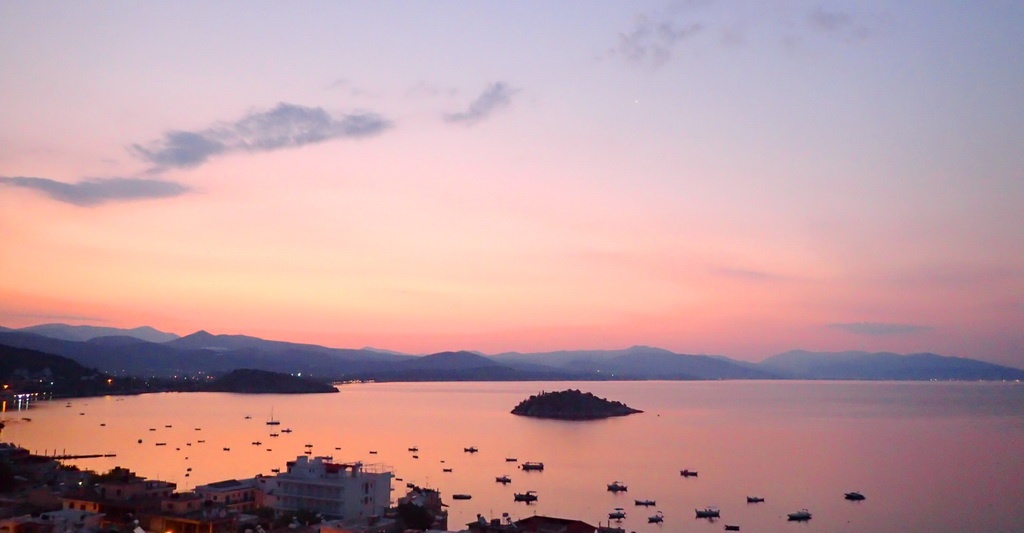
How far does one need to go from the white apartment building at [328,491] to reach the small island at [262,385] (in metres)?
60.5

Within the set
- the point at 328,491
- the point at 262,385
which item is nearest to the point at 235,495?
the point at 328,491

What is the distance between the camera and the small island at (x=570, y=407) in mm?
47000

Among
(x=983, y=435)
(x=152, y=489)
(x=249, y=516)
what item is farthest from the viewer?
(x=983, y=435)

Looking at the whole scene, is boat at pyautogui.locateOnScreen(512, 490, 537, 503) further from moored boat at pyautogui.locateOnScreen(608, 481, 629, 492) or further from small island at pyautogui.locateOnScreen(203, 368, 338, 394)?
small island at pyautogui.locateOnScreen(203, 368, 338, 394)

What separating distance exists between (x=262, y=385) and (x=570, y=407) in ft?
122

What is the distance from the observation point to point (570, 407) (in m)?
47.6

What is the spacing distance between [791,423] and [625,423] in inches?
345

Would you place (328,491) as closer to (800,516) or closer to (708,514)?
(708,514)

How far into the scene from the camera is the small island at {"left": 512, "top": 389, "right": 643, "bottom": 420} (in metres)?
47.0

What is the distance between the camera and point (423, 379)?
113125 mm

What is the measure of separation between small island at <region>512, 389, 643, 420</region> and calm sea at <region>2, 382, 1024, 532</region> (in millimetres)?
2676

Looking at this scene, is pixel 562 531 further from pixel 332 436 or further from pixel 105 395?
pixel 105 395

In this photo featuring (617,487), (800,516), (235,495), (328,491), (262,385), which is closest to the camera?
(235,495)

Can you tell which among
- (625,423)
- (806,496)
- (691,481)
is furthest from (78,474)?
(625,423)
